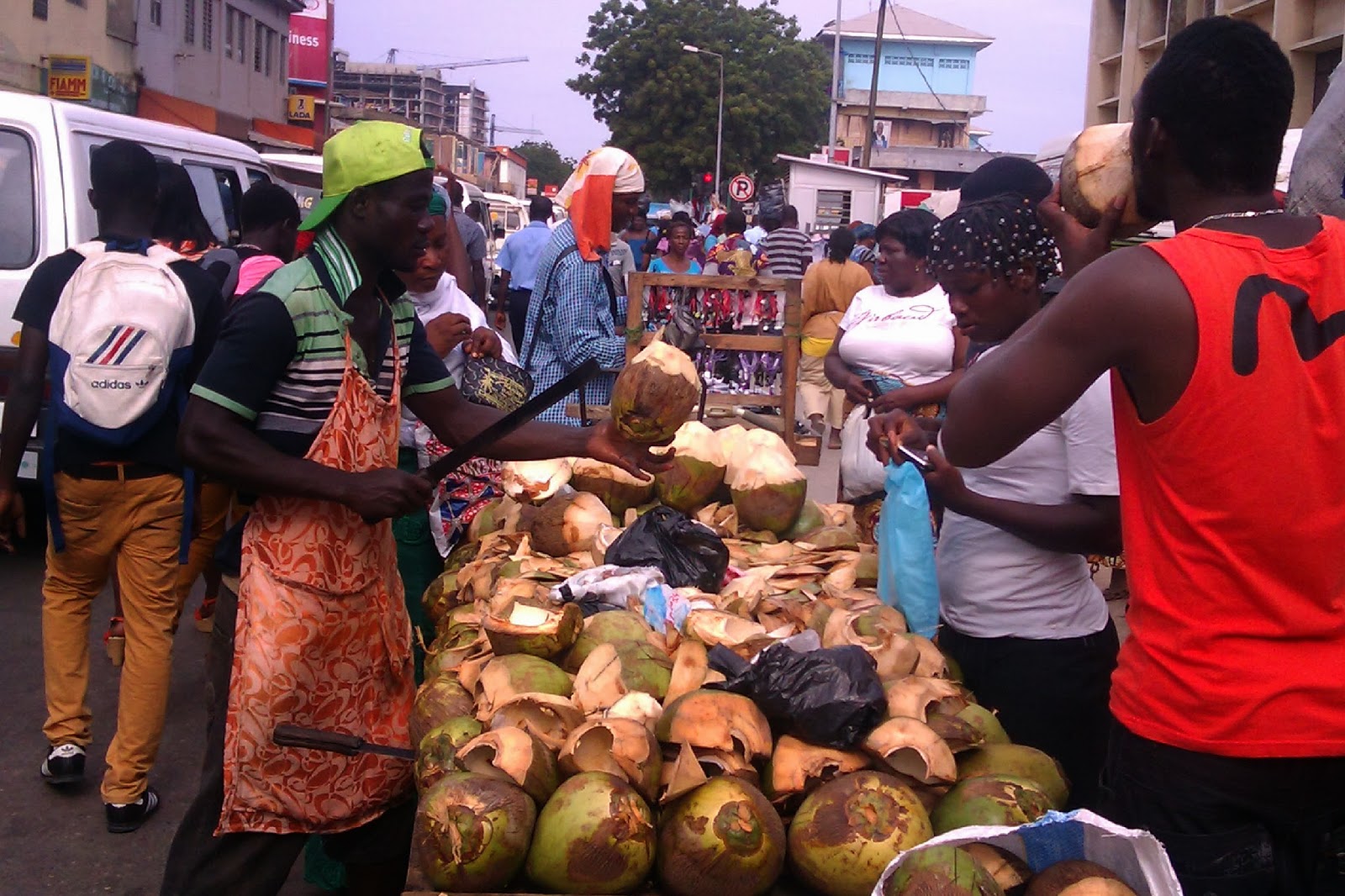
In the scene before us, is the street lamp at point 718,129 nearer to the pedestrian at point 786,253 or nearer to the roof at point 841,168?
the roof at point 841,168

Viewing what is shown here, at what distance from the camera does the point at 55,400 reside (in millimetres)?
3969

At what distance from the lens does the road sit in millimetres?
3742

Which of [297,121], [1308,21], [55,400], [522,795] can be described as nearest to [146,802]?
[55,400]

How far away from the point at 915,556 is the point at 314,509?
140 centimetres

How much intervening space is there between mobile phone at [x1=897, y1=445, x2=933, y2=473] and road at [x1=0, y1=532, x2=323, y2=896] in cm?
240

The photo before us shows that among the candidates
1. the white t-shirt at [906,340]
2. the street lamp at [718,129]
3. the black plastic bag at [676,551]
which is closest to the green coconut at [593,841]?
the black plastic bag at [676,551]

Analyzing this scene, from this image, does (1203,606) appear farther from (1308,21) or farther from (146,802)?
(1308,21)

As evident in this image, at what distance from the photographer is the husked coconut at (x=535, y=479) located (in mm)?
3812

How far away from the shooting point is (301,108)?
37438 mm

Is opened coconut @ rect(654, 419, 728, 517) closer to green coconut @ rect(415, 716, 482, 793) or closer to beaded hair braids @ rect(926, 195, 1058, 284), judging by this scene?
beaded hair braids @ rect(926, 195, 1058, 284)

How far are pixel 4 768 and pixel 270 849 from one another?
2.35 m

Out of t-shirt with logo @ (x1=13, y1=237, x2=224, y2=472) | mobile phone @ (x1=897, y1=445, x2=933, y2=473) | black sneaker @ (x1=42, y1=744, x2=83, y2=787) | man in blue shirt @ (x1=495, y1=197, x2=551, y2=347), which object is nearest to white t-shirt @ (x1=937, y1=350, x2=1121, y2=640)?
mobile phone @ (x1=897, y1=445, x2=933, y2=473)

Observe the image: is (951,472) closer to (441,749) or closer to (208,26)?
(441,749)

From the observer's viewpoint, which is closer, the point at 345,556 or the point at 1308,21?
the point at 345,556
